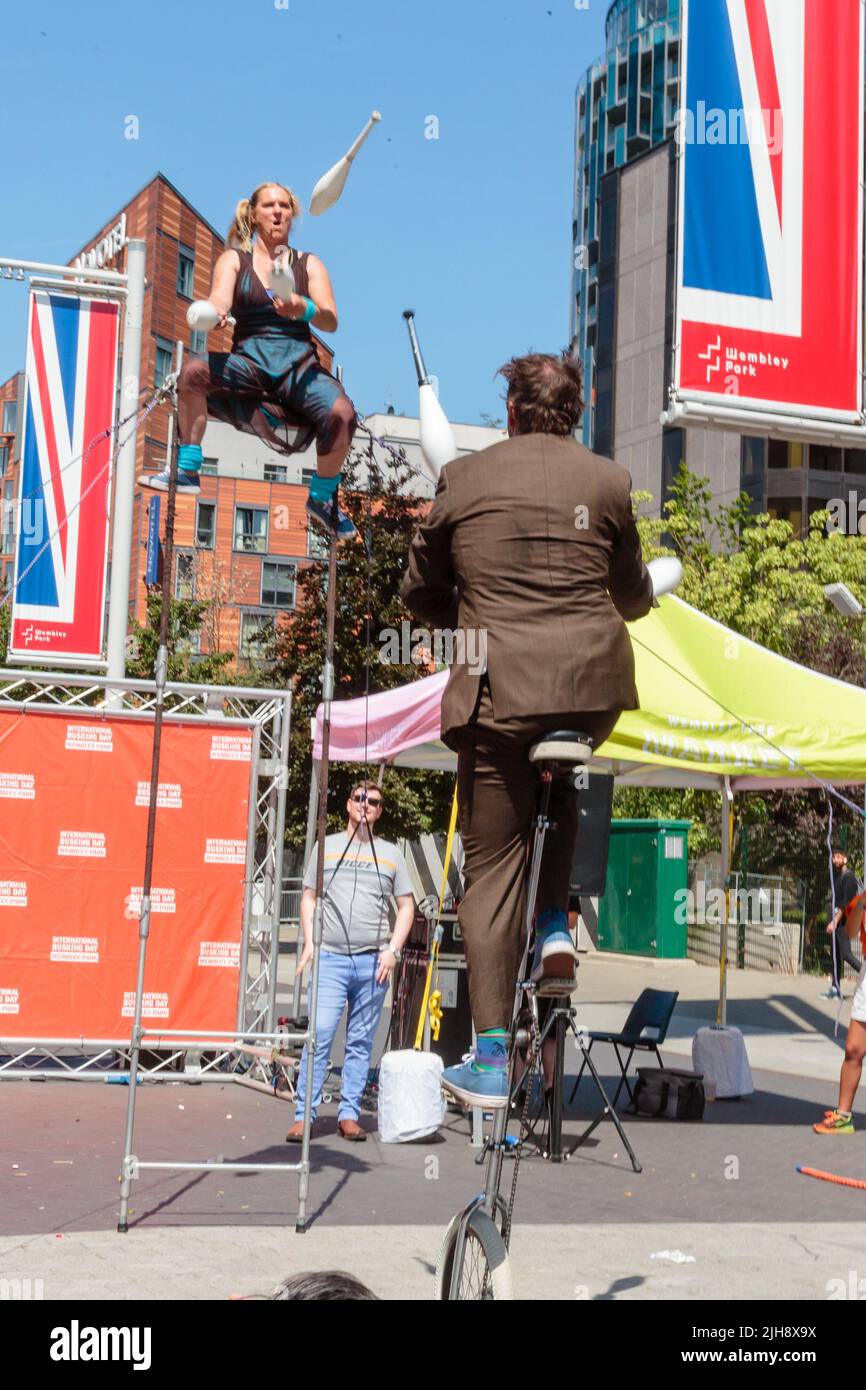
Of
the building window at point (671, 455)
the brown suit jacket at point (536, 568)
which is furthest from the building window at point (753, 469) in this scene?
the brown suit jacket at point (536, 568)

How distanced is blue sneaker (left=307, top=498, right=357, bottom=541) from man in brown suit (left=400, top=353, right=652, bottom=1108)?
2505 millimetres

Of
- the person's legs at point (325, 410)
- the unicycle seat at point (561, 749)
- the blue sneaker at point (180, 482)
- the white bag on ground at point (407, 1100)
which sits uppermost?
the person's legs at point (325, 410)

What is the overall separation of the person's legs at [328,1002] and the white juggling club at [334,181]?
5.46 metres

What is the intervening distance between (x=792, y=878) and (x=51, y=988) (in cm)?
1683

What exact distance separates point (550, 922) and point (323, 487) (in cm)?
284

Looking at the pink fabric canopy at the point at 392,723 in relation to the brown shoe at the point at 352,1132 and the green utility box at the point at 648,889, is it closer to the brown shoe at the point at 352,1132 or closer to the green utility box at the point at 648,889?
the brown shoe at the point at 352,1132

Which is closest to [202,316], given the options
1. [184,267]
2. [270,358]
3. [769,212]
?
[270,358]

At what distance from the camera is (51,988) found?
1254 cm

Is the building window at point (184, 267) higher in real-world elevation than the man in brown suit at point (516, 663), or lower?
higher

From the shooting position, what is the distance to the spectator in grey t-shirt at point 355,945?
10.1 m

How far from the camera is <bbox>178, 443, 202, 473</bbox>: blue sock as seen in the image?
6238mm

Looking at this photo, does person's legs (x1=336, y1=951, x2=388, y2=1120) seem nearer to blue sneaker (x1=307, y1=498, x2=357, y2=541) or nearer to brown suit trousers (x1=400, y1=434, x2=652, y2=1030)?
blue sneaker (x1=307, y1=498, x2=357, y2=541)

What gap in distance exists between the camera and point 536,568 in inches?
149
